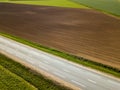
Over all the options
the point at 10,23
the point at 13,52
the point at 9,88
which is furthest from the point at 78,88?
the point at 10,23

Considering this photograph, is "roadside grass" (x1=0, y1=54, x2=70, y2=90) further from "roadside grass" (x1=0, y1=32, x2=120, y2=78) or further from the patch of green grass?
"roadside grass" (x1=0, y1=32, x2=120, y2=78)

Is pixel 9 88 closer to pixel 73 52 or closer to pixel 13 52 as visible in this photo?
pixel 13 52

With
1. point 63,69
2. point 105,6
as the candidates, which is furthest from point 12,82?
point 105,6

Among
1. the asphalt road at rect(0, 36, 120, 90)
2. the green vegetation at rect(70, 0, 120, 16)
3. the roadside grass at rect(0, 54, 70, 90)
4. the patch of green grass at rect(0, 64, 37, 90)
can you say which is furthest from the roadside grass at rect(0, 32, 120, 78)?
the green vegetation at rect(70, 0, 120, 16)

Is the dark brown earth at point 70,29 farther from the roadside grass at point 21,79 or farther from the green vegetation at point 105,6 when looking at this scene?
the roadside grass at point 21,79

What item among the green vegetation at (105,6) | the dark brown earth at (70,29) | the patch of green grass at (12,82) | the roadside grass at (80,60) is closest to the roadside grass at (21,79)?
the patch of green grass at (12,82)

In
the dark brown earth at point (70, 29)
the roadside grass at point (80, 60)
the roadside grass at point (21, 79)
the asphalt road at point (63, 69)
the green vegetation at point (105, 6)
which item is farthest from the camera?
the green vegetation at point (105, 6)

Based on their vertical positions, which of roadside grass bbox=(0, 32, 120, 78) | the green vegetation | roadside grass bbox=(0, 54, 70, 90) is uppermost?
roadside grass bbox=(0, 54, 70, 90)

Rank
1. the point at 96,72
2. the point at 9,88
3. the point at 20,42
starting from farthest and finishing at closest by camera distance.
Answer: the point at 20,42, the point at 96,72, the point at 9,88
